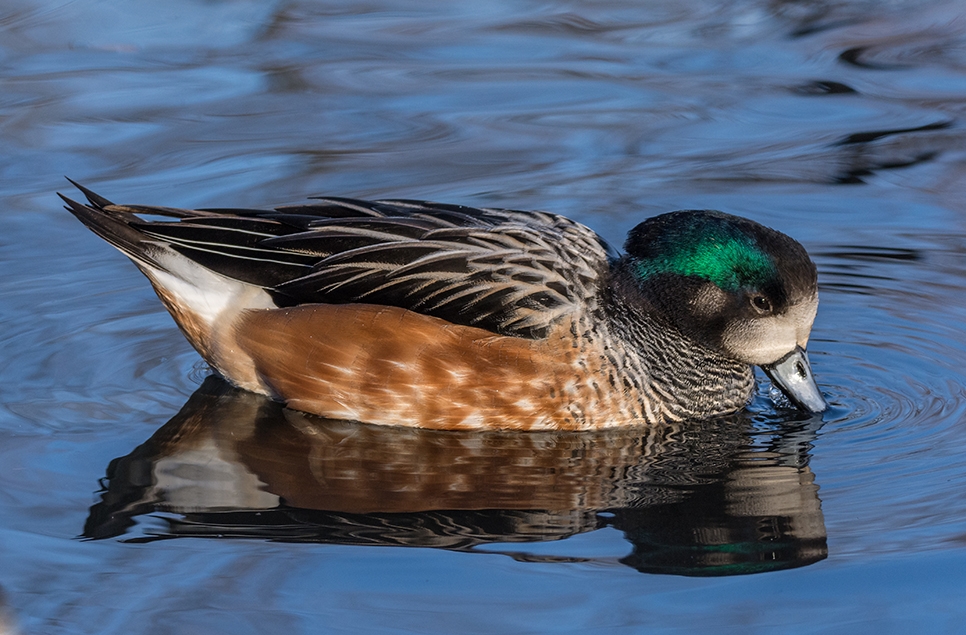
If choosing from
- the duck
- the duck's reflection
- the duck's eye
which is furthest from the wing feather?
the duck's eye

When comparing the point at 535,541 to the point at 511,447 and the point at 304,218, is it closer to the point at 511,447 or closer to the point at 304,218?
the point at 511,447

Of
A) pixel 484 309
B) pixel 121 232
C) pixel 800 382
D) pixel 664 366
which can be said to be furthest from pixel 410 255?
pixel 800 382

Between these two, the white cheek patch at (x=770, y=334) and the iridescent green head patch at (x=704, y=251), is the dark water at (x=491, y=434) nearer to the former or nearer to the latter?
the white cheek patch at (x=770, y=334)

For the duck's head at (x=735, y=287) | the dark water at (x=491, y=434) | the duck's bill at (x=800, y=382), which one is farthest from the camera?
the duck's bill at (x=800, y=382)

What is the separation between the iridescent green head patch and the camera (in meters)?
5.96

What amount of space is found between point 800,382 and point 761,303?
1.34 feet

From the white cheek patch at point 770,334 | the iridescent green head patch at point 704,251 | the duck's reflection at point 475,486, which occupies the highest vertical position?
the iridescent green head patch at point 704,251

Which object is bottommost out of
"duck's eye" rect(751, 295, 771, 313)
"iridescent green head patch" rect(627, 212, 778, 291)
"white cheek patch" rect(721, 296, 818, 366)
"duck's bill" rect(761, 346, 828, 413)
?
"duck's bill" rect(761, 346, 828, 413)

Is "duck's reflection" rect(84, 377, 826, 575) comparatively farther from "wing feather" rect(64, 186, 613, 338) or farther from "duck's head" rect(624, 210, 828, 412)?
"wing feather" rect(64, 186, 613, 338)

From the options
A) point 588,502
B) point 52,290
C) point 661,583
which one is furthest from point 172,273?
point 661,583

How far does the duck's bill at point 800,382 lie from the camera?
241 inches

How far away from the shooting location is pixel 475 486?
5551 mm

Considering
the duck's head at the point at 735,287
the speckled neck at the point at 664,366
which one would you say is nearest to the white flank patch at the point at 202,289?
the speckled neck at the point at 664,366

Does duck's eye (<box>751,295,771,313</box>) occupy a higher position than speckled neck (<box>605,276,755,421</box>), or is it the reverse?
duck's eye (<box>751,295,771,313</box>)
